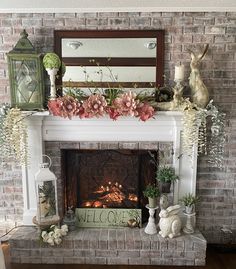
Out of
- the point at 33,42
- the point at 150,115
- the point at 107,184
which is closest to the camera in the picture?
the point at 150,115

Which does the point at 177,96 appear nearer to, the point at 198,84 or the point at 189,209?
the point at 198,84

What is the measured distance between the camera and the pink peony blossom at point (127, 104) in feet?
8.47

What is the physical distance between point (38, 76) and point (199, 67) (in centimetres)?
151

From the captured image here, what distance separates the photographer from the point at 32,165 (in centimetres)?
293

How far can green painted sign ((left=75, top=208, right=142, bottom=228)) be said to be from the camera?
9.76 feet

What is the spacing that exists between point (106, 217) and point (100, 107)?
3.77 feet

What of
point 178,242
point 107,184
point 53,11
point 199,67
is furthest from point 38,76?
point 178,242

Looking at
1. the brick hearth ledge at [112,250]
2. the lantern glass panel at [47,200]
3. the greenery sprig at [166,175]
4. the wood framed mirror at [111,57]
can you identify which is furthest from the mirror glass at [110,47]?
the brick hearth ledge at [112,250]

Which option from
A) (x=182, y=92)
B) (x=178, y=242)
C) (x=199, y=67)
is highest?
(x=199, y=67)

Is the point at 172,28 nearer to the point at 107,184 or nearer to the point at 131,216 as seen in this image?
the point at 107,184

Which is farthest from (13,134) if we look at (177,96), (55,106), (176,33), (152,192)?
(176,33)

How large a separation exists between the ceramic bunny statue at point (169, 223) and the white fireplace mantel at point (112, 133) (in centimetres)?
27

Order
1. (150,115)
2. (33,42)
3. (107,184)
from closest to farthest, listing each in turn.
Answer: (150,115) → (33,42) → (107,184)

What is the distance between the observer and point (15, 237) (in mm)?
2756
